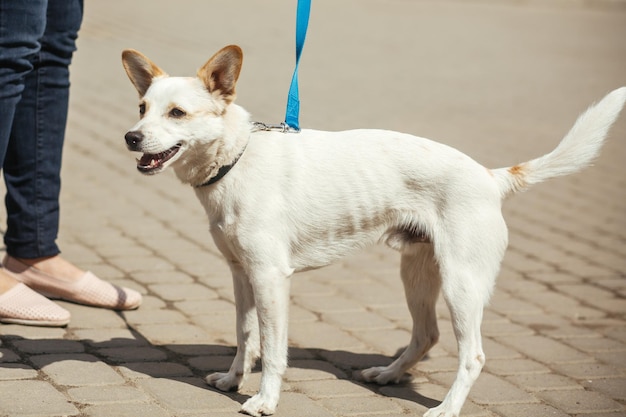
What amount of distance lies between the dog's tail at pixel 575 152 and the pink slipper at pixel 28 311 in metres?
2.18

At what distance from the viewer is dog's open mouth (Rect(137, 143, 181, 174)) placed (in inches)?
141

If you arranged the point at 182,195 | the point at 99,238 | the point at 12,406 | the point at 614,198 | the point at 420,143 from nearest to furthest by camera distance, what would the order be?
the point at 12,406, the point at 420,143, the point at 99,238, the point at 182,195, the point at 614,198

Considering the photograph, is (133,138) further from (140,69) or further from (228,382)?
(228,382)

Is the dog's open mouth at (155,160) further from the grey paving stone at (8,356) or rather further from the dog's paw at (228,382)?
the grey paving stone at (8,356)

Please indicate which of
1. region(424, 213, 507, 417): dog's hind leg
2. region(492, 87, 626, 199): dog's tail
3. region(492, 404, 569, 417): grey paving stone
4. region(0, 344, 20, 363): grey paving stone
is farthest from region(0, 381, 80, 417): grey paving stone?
region(492, 87, 626, 199): dog's tail

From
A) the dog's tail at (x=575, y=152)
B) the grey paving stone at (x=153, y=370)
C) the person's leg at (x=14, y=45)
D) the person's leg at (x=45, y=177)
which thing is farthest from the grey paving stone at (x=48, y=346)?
the dog's tail at (x=575, y=152)

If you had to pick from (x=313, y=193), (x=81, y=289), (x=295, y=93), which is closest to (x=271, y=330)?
(x=313, y=193)

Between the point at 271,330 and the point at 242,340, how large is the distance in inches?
11.6

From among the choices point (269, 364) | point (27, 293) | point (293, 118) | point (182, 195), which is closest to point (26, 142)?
point (27, 293)

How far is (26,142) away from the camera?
4734 mm

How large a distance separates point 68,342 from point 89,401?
0.73 meters

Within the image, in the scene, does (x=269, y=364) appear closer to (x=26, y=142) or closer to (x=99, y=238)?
(x=26, y=142)

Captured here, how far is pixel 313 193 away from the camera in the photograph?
12.3ft

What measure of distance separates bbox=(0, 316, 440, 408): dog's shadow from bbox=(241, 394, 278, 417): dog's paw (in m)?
0.18
